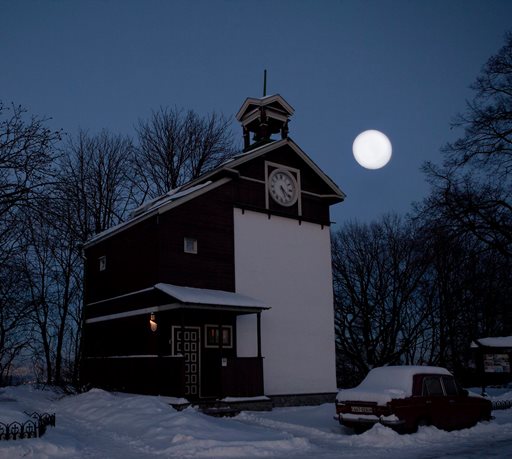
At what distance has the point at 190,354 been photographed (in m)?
21.6

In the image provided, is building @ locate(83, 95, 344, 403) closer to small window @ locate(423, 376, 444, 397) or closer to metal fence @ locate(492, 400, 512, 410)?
metal fence @ locate(492, 400, 512, 410)

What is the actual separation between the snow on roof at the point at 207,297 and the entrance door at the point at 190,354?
5.43 feet

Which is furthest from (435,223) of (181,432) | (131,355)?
(181,432)

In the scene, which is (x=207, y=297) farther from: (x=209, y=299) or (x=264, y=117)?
(x=264, y=117)

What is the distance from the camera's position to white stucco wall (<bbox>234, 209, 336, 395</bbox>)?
23.5 m

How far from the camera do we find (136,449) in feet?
41.6

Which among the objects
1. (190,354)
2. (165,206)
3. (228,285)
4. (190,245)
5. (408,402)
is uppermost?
(165,206)

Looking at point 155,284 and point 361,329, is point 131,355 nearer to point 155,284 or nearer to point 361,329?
point 155,284

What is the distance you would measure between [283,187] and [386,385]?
12733 millimetres

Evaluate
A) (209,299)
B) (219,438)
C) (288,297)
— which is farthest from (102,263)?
(219,438)

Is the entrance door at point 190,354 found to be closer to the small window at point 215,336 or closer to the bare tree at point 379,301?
the small window at point 215,336

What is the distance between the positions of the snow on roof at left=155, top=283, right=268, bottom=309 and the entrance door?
5.43 feet

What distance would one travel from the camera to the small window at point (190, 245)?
2203 cm

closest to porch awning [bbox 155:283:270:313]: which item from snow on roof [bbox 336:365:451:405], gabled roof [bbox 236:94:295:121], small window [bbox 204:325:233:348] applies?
small window [bbox 204:325:233:348]
